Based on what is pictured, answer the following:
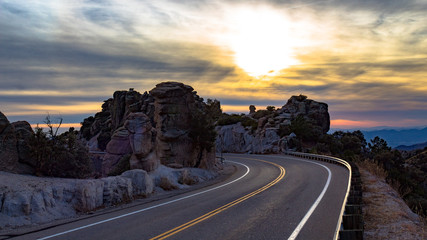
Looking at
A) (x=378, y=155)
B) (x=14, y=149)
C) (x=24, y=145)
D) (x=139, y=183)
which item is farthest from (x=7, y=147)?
(x=378, y=155)

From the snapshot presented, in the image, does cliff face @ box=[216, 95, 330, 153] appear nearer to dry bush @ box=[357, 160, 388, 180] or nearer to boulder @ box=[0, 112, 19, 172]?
dry bush @ box=[357, 160, 388, 180]

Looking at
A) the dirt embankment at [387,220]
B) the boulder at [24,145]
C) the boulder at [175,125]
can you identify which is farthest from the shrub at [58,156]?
the dirt embankment at [387,220]

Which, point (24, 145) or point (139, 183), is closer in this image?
point (24, 145)

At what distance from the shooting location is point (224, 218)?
42.0ft

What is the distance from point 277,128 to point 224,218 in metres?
53.6

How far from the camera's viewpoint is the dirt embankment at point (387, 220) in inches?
397

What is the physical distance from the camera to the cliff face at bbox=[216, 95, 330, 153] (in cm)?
6141

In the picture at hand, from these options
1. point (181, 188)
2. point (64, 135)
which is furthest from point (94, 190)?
point (181, 188)

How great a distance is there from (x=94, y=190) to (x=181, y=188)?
26.8 ft

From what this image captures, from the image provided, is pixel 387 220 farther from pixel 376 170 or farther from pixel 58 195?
pixel 376 170

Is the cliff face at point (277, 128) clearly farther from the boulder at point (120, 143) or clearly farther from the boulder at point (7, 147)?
the boulder at point (7, 147)

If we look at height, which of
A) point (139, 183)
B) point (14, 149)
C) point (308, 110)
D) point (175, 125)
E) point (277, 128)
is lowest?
point (139, 183)

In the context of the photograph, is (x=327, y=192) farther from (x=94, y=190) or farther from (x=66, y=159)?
(x=66, y=159)

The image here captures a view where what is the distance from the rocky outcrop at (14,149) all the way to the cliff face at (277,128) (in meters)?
44.8
